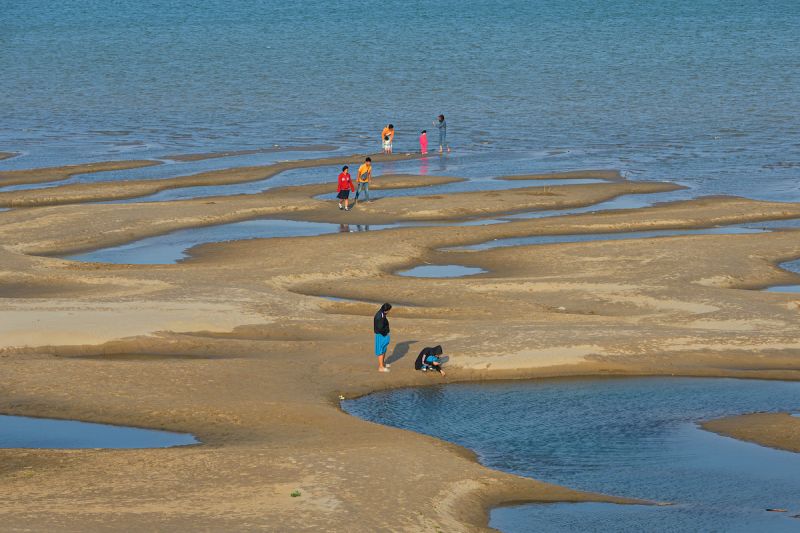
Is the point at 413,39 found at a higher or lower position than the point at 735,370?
higher

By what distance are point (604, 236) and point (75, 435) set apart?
26.3 m

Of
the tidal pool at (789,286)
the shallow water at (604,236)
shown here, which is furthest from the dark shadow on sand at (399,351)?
the shallow water at (604,236)

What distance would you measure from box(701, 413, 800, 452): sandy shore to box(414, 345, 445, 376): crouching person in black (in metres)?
6.34

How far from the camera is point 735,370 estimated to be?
30531 millimetres

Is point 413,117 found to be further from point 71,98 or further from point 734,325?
point 734,325

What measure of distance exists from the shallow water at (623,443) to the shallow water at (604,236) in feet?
53.5

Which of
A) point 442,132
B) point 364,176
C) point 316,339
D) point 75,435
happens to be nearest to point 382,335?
point 316,339

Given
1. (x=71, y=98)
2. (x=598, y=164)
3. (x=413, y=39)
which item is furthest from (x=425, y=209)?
(x=413, y=39)

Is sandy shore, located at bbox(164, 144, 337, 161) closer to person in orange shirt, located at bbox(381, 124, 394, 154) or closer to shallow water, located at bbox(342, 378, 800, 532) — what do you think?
person in orange shirt, located at bbox(381, 124, 394, 154)

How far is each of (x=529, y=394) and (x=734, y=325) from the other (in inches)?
303

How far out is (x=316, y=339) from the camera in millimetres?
32906

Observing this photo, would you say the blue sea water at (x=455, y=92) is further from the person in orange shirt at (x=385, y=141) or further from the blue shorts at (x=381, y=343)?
the blue shorts at (x=381, y=343)

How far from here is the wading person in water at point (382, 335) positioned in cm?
2884

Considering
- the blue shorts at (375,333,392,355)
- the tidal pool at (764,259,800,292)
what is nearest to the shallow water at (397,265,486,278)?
the tidal pool at (764,259,800,292)
